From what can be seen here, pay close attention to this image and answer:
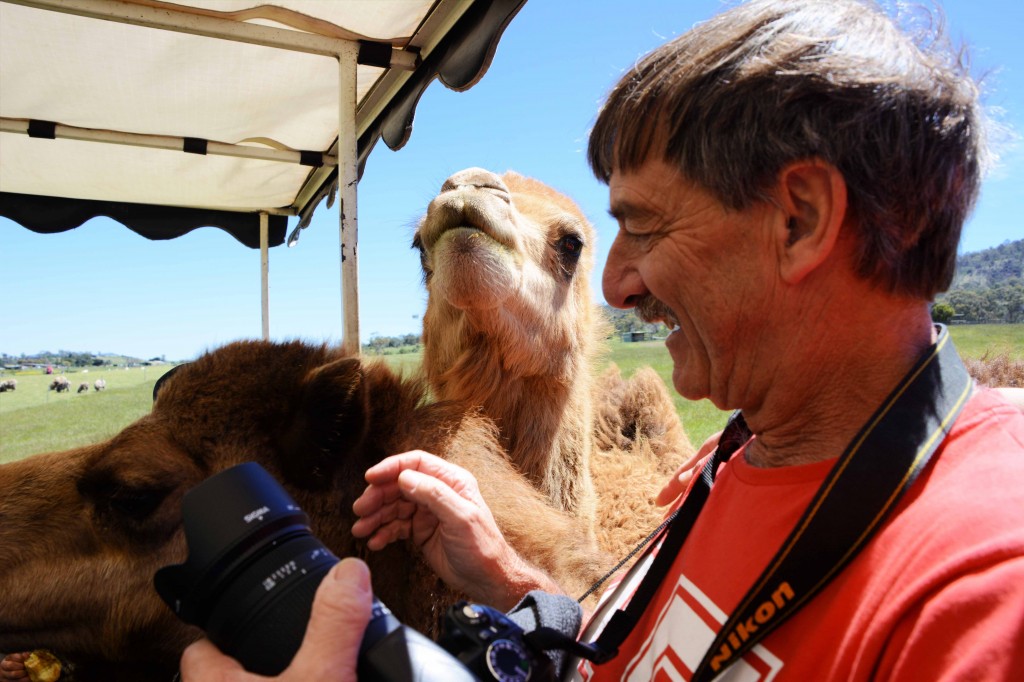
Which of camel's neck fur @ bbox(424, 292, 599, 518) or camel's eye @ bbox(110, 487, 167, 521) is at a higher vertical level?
camel's eye @ bbox(110, 487, 167, 521)

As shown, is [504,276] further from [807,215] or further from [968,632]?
[968,632]

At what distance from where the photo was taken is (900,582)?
804 mm

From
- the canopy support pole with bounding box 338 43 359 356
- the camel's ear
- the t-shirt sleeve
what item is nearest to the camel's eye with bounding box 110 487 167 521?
the camel's ear

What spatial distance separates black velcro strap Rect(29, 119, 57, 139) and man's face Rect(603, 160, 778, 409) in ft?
17.4

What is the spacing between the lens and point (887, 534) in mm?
866

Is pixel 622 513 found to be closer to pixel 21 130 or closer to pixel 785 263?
pixel 785 263

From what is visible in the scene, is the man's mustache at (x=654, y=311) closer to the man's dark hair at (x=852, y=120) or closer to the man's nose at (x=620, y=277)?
the man's nose at (x=620, y=277)

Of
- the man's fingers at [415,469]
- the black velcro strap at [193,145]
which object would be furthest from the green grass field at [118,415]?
the black velcro strap at [193,145]

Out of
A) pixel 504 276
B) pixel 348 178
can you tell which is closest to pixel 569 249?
pixel 504 276

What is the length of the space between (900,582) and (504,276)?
2.29 m

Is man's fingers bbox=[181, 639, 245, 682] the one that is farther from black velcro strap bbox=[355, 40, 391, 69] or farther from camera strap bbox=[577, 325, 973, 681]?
black velcro strap bbox=[355, 40, 391, 69]

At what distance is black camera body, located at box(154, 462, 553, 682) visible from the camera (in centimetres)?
86

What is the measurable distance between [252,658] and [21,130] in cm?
550

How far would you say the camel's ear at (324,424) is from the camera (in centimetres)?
161
